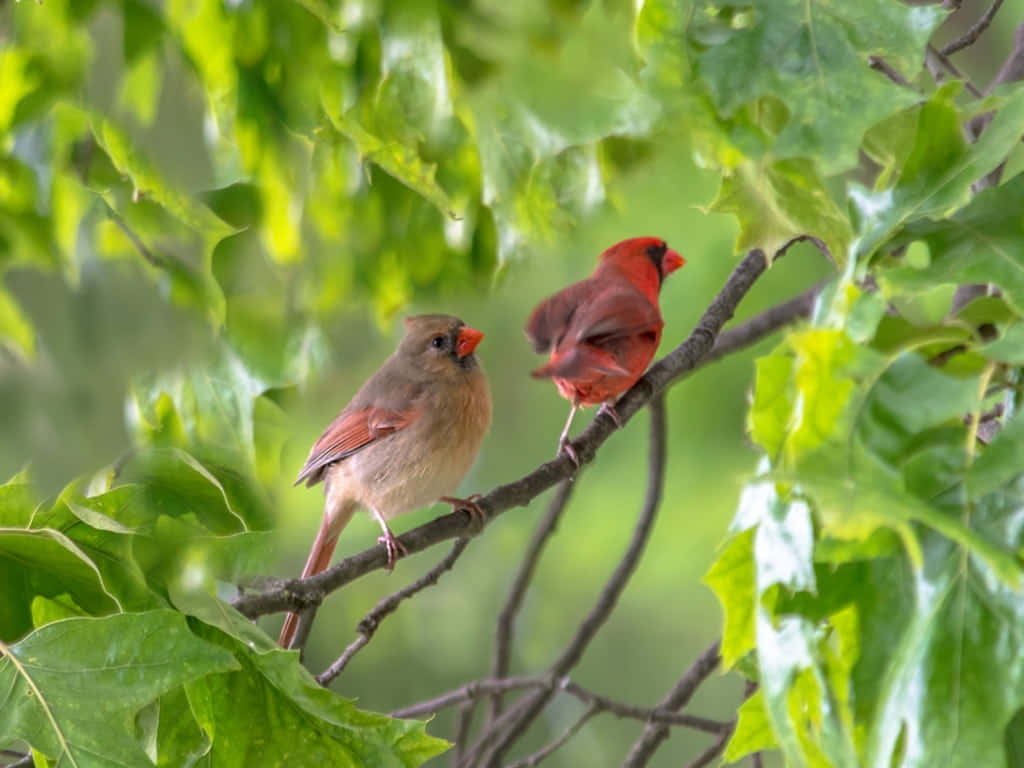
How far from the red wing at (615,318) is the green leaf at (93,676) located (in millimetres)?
1005

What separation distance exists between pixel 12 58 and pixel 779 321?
1.49 m

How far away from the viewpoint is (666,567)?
3270mm

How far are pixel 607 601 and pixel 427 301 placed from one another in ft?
2.90

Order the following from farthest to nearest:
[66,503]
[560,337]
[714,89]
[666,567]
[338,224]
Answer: [666,567] → [338,224] → [560,337] → [66,503] → [714,89]

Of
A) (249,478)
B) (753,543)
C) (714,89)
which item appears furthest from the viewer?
(249,478)

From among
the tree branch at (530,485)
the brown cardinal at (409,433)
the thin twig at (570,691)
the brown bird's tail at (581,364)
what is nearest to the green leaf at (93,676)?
the tree branch at (530,485)

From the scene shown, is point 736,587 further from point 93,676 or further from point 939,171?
point 93,676

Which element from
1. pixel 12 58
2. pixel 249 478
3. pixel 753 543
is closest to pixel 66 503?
pixel 249 478

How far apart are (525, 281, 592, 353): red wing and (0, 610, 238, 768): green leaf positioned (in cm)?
96

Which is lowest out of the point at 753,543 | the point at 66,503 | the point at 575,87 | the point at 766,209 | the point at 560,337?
the point at 753,543

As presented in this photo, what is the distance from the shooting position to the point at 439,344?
8.95 feet

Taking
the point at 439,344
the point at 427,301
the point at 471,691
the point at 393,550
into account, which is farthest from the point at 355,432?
the point at 393,550

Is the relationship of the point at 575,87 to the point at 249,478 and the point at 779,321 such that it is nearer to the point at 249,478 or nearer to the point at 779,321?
the point at 249,478

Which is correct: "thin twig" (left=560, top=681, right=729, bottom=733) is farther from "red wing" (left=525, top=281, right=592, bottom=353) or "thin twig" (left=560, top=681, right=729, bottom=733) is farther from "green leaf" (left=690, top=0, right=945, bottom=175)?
"green leaf" (left=690, top=0, right=945, bottom=175)
